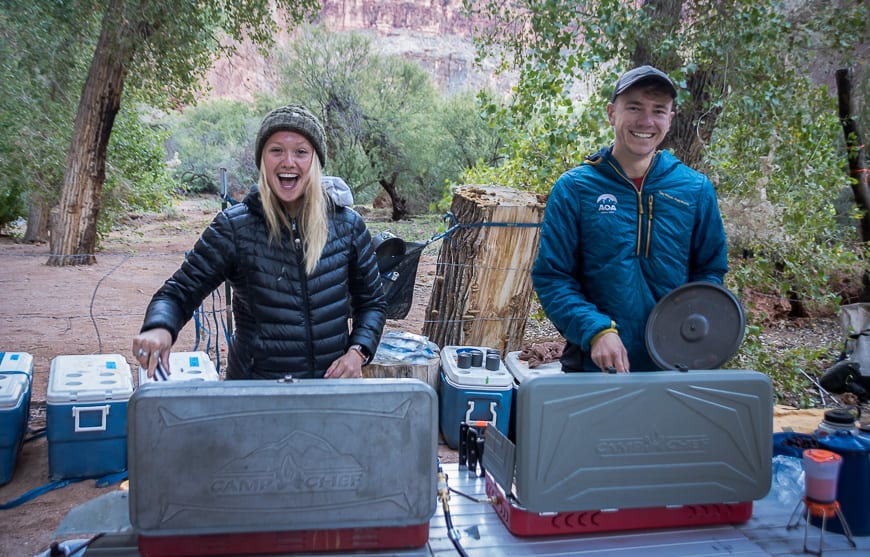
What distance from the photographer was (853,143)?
7312 mm

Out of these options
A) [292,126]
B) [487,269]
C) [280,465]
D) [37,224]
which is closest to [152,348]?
[280,465]

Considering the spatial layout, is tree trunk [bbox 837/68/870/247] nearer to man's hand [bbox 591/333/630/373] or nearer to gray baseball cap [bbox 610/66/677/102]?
gray baseball cap [bbox 610/66/677/102]

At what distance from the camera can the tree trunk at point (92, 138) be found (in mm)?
9752

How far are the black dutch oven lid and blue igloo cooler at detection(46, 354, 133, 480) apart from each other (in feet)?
10.3

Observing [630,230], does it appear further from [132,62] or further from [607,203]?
[132,62]

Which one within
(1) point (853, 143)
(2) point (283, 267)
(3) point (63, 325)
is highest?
(1) point (853, 143)

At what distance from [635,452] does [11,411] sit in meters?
3.50

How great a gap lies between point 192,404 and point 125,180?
43.6 ft

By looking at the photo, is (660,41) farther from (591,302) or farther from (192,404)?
(192,404)

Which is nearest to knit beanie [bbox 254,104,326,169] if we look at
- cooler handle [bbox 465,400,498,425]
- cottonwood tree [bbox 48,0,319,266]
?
cooler handle [bbox 465,400,498,425]

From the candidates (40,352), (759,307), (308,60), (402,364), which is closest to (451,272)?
(402,364)

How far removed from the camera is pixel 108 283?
37.1 feet

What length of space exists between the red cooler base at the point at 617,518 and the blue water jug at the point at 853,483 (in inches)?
9.4

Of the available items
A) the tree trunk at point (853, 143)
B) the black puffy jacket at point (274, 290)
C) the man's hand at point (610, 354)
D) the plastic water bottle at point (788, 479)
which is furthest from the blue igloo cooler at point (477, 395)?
the tree trunk at point (853, 143)
